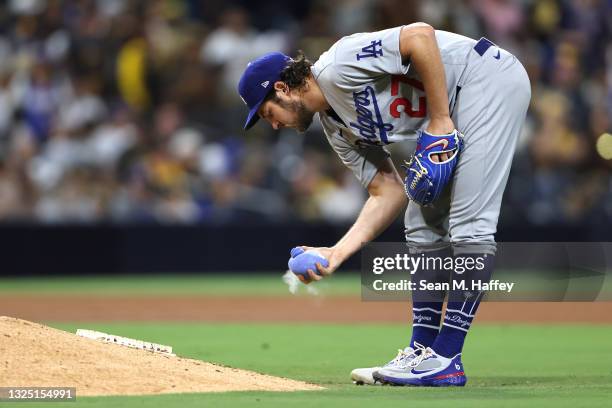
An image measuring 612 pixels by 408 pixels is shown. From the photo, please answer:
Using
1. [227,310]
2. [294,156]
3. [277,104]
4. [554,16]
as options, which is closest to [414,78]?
[277,104]

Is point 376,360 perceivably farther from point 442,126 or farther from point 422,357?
point 442,126

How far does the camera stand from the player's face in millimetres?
5750

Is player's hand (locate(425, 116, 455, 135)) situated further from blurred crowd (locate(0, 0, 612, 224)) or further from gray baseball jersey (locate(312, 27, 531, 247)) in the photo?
blurred crowd (locate(0, 0, 612, 224))

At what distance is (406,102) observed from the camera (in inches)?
224

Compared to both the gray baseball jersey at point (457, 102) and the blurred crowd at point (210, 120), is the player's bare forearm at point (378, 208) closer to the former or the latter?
the gray baseball jersey at point (457, 102)

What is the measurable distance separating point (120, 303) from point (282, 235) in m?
3.48

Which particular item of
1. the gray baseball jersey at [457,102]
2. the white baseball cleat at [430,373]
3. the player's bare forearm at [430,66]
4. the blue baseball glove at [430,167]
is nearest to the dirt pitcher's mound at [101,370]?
the white baseball cleat at [430,373]

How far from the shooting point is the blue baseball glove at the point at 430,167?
548cm

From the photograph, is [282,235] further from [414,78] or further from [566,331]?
[414,78]

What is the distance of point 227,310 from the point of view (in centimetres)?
1146

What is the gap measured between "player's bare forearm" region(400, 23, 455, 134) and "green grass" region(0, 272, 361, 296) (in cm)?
756

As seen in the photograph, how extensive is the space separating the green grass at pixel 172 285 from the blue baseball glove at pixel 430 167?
738 centimetres

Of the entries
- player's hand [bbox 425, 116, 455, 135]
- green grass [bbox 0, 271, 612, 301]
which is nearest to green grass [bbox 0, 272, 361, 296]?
green grass [bbox 0, 271, 612, 301]

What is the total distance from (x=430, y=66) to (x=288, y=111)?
0.82 meters
